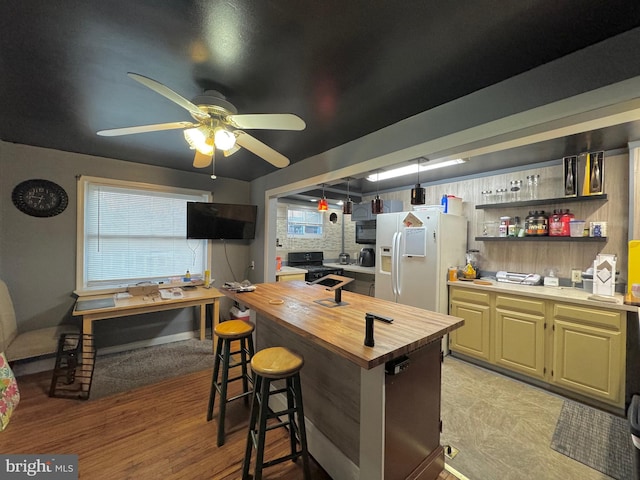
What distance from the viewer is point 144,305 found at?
2.79 meters

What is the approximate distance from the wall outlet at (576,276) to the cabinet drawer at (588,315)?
609 millimetres

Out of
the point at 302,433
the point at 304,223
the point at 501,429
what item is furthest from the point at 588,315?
the point at 304,223

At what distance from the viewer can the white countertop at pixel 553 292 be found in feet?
6.88

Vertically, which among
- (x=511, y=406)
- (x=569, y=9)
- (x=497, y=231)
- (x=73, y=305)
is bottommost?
(x=511, y=406)

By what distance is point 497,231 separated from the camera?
131 inches

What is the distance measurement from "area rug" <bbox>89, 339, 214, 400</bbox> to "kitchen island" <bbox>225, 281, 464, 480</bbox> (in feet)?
5.53

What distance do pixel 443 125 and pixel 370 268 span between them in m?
3.18

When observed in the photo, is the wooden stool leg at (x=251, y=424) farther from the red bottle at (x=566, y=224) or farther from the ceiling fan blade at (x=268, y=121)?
the red bottle at (x=566, y=224)

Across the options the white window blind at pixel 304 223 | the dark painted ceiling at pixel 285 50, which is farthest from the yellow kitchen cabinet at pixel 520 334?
the white window blind at pixel 304 223

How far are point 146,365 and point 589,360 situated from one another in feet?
14.2

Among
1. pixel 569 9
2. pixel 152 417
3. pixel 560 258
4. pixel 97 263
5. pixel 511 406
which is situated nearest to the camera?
pixel 569 9

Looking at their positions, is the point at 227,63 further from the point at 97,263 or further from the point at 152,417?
the point at 97,263

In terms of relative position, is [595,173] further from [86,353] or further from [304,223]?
[86,353]

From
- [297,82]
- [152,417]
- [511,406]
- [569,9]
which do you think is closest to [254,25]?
[297,82]
